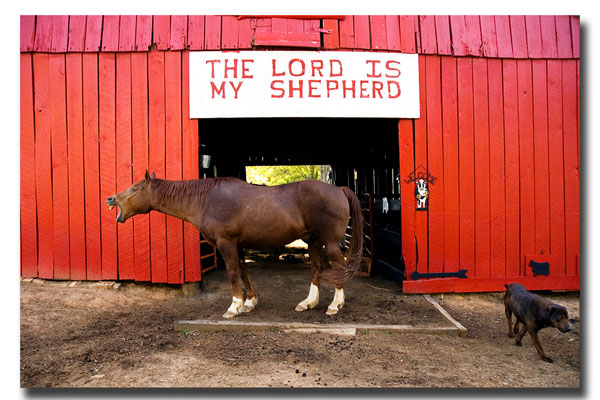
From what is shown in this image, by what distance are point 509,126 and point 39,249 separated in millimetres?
Answer: 7732

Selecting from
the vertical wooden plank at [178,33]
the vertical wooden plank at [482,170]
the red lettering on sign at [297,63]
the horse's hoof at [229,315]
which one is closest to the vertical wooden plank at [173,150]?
the vertical wooden plank at [178,33]

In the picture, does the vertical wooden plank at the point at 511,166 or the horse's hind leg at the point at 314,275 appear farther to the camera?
the vertical wooden plank at the point at 511,166

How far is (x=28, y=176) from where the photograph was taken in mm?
5191

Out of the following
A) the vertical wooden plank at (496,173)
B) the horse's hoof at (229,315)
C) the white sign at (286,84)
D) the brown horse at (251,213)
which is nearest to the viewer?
the horse's hoof at (229,315)

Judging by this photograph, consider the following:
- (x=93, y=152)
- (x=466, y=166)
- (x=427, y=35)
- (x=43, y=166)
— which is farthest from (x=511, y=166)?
(x=43, y=166)

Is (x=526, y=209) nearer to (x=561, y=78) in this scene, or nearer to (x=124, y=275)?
(x=561, y=78)

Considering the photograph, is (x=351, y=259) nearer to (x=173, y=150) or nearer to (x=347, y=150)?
(x=173, y=150)

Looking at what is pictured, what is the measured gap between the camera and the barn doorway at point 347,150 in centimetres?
660

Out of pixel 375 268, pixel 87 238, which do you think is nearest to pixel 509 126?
pixel 375 268

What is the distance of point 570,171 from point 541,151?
589 millimetres

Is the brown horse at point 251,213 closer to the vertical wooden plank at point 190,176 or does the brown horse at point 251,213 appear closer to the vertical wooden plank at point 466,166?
the vertical wooden plank at point 190,176

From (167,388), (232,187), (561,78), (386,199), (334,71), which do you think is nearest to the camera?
(167,388)

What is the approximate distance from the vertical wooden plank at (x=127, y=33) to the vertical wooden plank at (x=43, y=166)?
121 cm

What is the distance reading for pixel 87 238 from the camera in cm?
521
